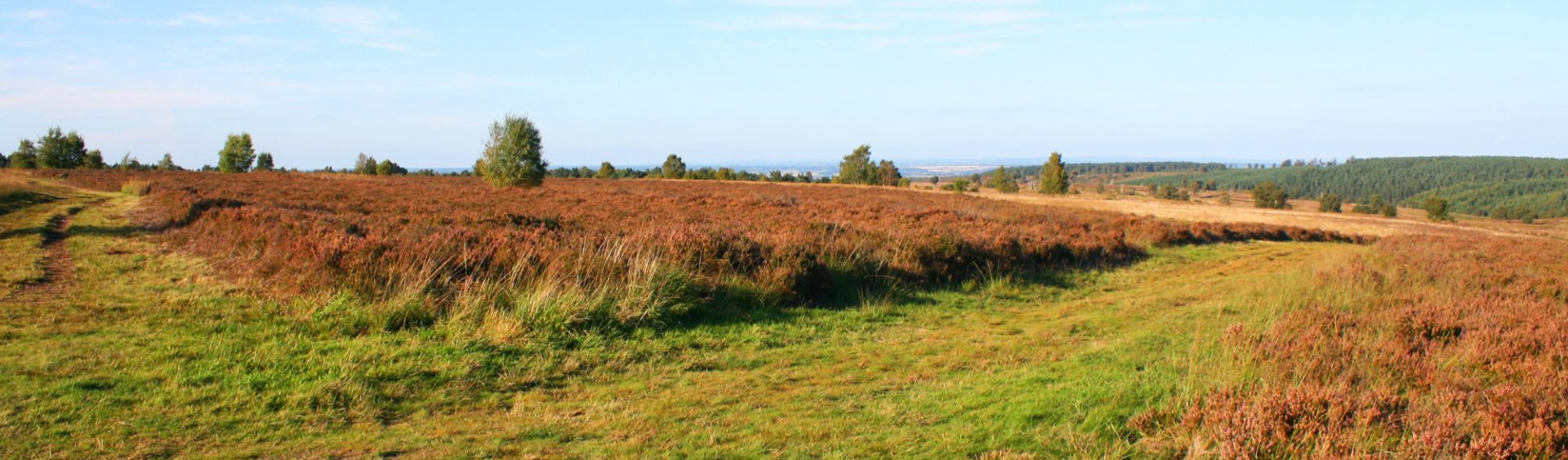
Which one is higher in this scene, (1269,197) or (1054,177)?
(1054,177)

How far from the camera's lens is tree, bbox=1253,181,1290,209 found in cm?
5591

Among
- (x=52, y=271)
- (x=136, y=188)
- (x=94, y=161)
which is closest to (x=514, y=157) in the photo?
(x=136, y=188)

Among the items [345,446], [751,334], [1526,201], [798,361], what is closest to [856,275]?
[751,334]

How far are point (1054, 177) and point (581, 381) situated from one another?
6924 centimetres

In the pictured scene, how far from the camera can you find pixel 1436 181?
5404 inches

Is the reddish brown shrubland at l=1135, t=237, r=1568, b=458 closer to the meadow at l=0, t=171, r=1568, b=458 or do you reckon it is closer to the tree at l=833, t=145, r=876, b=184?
the meadow at l=0, t=171, r=1568, b=458

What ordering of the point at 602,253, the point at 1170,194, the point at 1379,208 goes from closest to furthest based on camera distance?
the point at 602,253 → the point at 1379,208 → the point at 1170,194

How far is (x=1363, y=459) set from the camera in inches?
134

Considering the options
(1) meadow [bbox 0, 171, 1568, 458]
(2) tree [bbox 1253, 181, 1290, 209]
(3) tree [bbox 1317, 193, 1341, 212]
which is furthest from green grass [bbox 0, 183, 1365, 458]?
(2) tree [bbox 1253, 181, 1290, 209]

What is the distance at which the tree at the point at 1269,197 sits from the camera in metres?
55.9

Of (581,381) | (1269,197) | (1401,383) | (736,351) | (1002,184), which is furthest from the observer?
(1002,184)

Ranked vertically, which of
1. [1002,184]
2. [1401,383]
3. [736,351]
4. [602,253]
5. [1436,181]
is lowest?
[1436,181]

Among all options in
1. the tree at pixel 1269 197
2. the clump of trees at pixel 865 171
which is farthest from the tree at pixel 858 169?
the tree at pixel 1269 197

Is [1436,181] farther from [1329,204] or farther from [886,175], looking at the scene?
[886,175]
